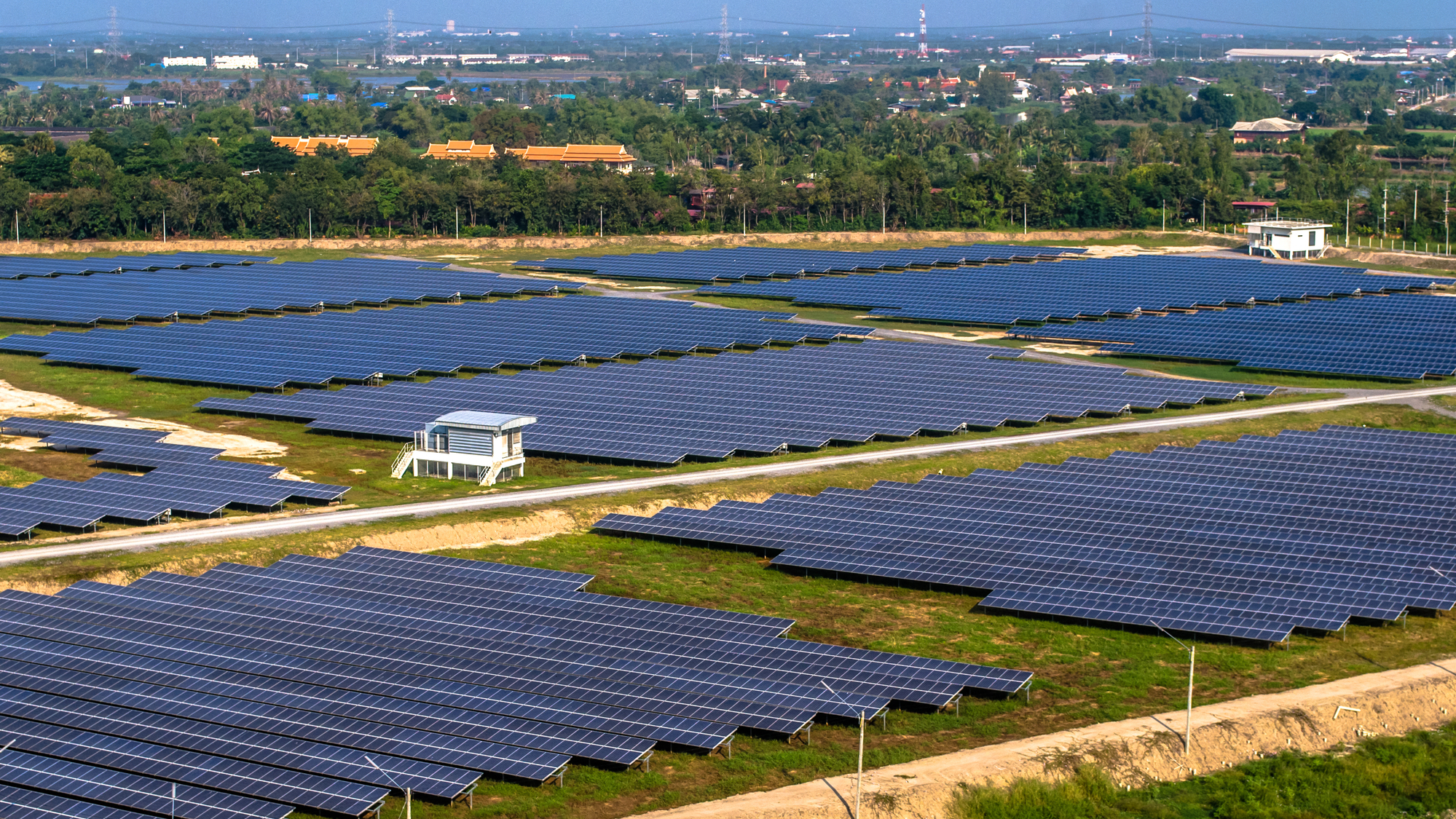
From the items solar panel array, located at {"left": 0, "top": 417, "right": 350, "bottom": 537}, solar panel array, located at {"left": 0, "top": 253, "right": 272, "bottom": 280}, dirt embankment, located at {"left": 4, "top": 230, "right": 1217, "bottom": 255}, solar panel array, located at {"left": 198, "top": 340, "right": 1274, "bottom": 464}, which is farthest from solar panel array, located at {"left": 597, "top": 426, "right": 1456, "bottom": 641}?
dirt embankment, located at {"left": 4, "top": 230, "right": 1217, "bottom": 255}

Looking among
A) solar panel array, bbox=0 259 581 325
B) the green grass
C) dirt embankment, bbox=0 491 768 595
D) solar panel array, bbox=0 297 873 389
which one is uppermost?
solar panel array, bbox=0 259 581 325

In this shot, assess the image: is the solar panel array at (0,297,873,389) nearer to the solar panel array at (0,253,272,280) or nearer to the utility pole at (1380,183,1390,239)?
the solar panel array at (0,253,272,280)

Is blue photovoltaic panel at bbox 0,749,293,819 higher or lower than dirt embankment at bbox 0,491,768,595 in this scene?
lower

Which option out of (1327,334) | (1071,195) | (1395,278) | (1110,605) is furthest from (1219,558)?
(1071,195)

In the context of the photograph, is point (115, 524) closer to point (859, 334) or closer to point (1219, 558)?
point (1219, 558)

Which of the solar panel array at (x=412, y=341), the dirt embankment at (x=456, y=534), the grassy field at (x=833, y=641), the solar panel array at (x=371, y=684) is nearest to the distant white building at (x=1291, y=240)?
the solar panel array at (x=412, y=341)

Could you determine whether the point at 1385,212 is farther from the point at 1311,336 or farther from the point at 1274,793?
the point at 1274,793
